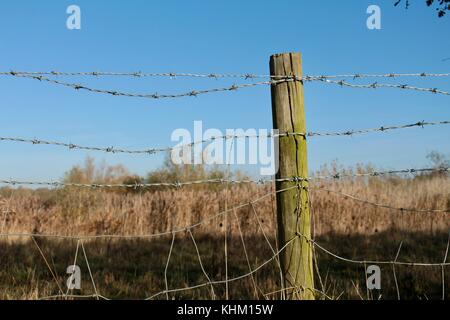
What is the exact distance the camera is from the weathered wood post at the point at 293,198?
3318mm

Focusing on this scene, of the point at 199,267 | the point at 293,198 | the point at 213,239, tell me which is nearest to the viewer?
the point at 293,198

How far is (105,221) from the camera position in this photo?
10.0 metres

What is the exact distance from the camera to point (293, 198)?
10.9 ft

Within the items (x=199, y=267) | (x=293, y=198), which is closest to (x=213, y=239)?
(x=199, y=267)

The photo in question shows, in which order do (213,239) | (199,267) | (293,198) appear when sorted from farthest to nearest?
(213,239)
(199,267)
(293,198)

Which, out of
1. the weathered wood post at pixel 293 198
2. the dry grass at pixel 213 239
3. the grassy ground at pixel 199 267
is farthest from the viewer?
the dry grass at pixel 213 239

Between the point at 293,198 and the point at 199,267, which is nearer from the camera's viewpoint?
the point at 293,198

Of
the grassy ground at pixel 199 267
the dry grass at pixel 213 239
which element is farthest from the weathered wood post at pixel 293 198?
the dry grass at pixel 213 239

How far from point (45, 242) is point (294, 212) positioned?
641 centimetres

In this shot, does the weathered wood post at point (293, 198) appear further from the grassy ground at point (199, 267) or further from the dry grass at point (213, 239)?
the dry grass at point (213, 239)

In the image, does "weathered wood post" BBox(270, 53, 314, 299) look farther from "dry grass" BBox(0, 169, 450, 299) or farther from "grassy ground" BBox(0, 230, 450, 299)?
"dry grass" BBox(0, 169, 450, 299)

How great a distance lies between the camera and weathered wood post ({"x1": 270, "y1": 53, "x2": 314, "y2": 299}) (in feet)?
10.9

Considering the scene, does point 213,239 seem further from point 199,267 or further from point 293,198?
point 293,198

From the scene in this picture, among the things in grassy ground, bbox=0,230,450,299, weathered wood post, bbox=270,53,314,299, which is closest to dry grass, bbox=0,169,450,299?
grassy ground, bbox=0,230,450,299
